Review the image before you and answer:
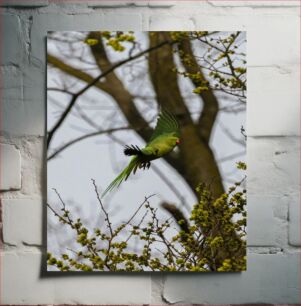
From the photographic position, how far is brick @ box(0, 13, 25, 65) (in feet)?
6.08

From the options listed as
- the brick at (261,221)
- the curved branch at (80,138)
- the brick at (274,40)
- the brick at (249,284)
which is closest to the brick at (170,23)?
the brick at (274,40)

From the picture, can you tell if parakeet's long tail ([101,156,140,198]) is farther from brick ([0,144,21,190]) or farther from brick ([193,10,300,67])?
brick ([193,10,300,67])

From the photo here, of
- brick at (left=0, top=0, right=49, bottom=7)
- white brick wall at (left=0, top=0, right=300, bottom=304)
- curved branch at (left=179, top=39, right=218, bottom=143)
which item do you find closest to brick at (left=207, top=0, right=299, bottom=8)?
white brick wall at (left=0, top=0, right=300, bottom=304)

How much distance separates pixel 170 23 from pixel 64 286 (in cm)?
71

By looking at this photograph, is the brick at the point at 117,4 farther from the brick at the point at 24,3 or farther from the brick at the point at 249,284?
the brick at the point at 249,284

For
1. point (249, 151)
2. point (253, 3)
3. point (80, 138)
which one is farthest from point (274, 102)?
point (80, 138)

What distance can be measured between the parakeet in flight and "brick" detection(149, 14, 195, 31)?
0.21m

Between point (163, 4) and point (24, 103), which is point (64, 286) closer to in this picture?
point (24, 103)

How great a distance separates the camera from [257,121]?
183 centimetres

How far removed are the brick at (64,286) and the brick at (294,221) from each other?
38 centimetres

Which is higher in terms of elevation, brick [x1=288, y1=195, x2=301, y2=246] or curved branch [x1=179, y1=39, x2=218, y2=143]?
curved branch [x1=179, y1=39, x2=218, y2=143]

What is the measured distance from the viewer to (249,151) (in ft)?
5.98

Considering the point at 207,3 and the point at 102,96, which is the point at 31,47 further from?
the point at 207,3

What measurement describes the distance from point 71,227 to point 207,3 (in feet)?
2.17
